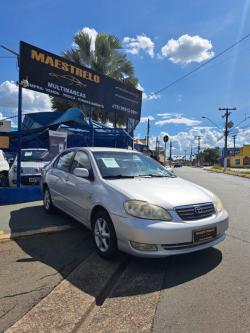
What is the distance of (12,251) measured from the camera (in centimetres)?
516

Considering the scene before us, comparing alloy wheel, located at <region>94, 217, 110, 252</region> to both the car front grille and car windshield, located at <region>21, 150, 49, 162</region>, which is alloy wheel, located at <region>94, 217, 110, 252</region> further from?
car windshield, located at <region>21, 150, 49, 162</region>

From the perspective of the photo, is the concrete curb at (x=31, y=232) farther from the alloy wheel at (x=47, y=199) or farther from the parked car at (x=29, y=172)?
the parked car at (x=29, y=172)

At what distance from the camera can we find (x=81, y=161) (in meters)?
6.15

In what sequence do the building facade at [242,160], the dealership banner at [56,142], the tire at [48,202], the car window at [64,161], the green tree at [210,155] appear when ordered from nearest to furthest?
the car window at [64,161] < the tire at [48,202] < the dealership banner at [56,142] < the building facade at [242,160] < the green tree at [210,155]

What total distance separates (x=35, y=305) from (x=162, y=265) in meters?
1.82

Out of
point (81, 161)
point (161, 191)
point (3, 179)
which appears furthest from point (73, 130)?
point (161, 191)

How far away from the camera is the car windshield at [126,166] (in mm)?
5516

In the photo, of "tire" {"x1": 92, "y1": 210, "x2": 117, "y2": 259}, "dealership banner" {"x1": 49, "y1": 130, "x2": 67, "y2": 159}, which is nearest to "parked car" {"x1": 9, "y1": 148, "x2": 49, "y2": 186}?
"dealership banner" {"x1": 49, "y1": 130, "x2": 67, "y2": 159}

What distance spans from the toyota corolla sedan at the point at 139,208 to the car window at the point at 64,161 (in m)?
0.56

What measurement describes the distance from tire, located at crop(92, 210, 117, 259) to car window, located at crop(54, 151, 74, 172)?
5.99 feet

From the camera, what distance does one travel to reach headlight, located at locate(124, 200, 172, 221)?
4320 mm

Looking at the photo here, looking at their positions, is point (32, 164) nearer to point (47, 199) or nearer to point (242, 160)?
point (47, 199)

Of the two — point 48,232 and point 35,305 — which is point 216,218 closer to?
point 35,305

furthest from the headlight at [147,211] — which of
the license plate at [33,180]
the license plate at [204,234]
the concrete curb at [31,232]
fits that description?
the license plate at [33,180]
